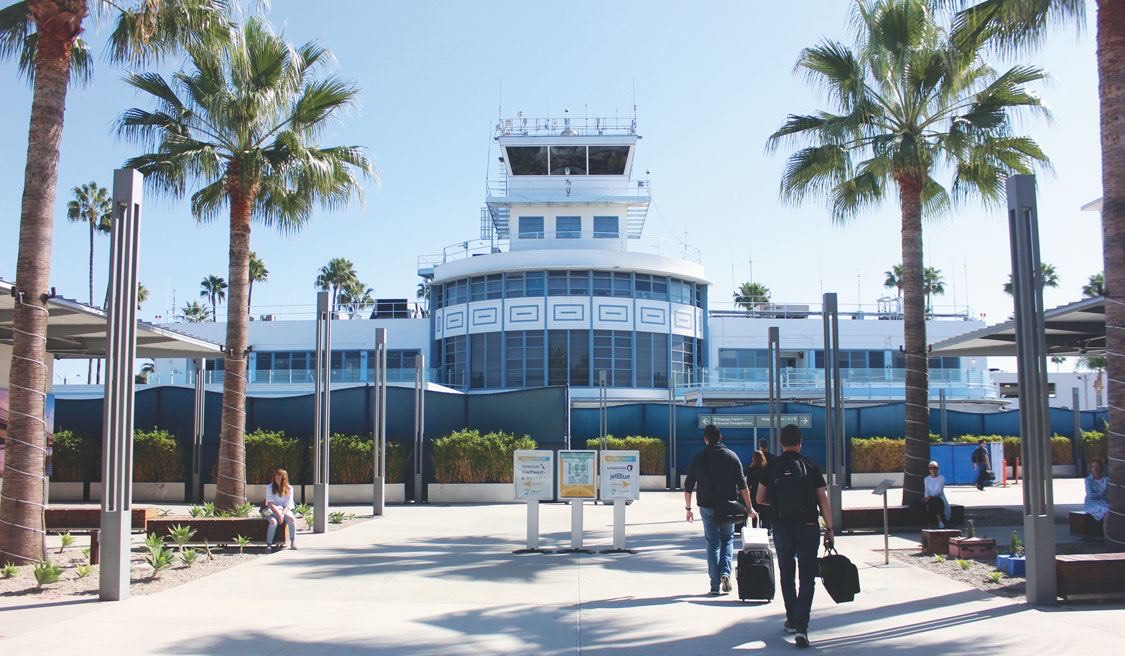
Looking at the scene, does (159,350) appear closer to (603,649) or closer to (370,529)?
(370,529)

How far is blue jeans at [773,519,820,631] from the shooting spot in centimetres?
810

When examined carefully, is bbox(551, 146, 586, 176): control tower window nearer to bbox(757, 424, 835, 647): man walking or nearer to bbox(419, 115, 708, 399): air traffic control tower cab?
bbox(419, 115, 708, 399): air traffic control tower cab

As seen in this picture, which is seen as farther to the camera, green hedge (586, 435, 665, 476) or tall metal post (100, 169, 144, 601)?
green hedge (586, 435, 665, 476)

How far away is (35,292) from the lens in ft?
40.0

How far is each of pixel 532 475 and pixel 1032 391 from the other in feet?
22.6

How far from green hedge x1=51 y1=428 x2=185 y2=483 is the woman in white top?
11.7 meters

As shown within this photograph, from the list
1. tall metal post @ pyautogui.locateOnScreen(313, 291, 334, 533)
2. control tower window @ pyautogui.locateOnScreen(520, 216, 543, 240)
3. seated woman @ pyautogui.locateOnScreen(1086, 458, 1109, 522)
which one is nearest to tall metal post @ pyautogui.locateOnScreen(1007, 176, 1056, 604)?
seated woman @ pyautogui.locateOnScreen(1086, 458, 1109, 522)

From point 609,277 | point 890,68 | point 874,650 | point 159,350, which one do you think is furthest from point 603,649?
point 609,277

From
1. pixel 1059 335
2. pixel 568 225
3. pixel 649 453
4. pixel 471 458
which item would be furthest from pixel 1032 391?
pixel 568 225

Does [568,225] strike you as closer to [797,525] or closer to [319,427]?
[319,427]

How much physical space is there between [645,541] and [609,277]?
25068 millimetres

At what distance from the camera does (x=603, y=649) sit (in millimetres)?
8164

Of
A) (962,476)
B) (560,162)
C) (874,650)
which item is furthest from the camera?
(560,162)

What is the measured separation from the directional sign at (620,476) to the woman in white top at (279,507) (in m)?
4.68
